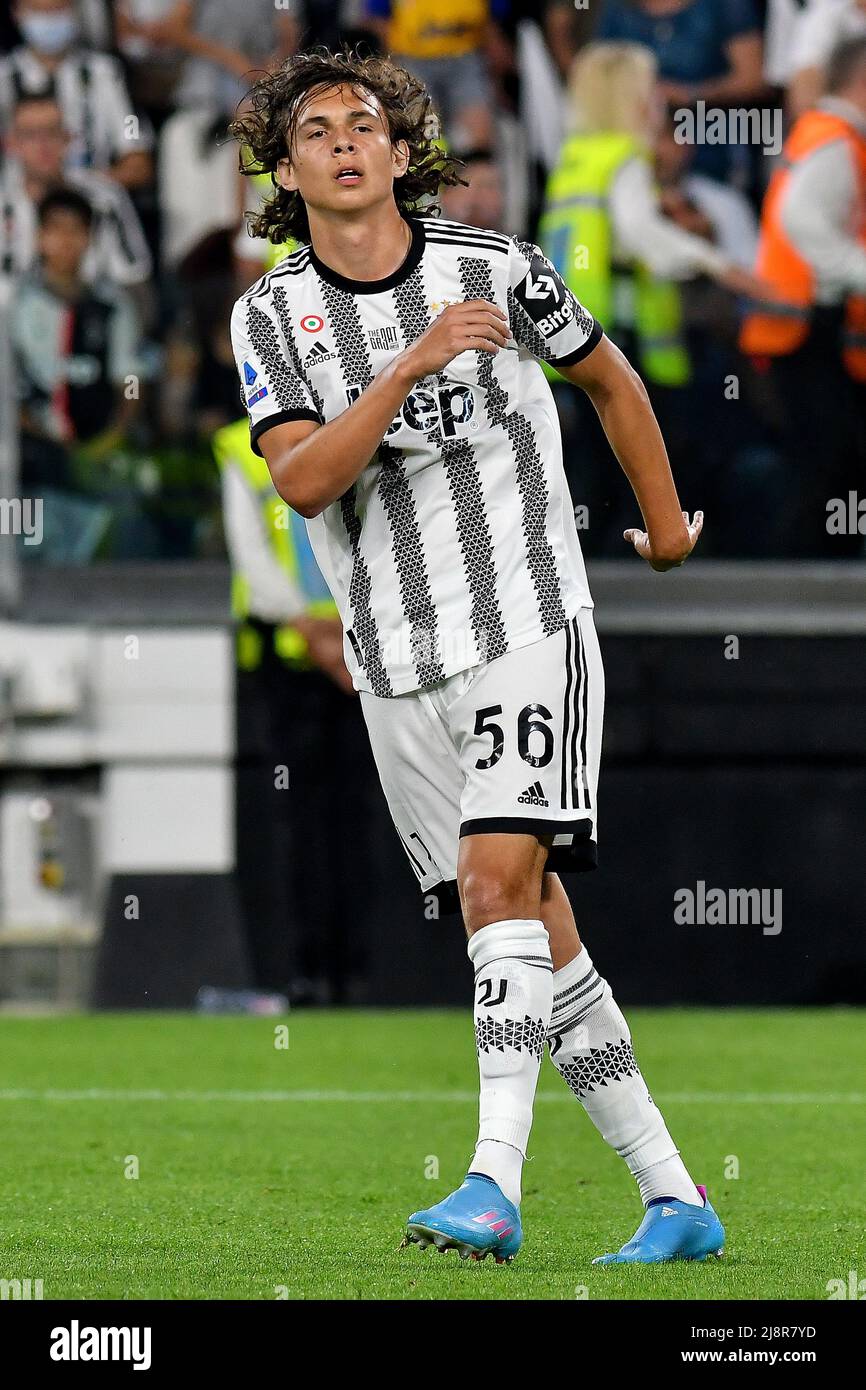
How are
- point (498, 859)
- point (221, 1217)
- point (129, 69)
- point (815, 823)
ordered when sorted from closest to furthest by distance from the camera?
point (498, 859)
point (221, 1217)
point (815, 823)
point (129, 69)

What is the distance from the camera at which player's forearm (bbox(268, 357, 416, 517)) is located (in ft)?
11.8

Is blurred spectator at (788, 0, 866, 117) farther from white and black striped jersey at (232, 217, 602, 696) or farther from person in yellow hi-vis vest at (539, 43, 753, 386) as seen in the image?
white and black striped jersey at (232, 217, 602, 696)

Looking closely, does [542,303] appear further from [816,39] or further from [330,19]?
[330,19]

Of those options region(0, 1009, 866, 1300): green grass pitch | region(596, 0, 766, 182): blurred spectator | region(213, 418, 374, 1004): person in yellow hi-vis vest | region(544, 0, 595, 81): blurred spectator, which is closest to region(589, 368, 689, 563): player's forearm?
region(0, 1009, 866, 1300): green grass pitch

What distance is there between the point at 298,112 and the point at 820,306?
18.7 ft

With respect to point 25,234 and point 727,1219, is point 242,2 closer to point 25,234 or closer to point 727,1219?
point 25,234

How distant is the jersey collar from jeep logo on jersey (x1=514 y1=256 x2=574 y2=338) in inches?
6.9

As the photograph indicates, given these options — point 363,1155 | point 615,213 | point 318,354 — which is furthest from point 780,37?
point 318,354

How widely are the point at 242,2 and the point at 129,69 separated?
0.66 meters

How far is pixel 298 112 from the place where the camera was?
3.87 meters

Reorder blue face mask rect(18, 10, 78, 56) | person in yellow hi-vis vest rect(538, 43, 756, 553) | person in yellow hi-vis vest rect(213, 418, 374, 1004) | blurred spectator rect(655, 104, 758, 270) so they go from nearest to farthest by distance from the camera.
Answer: person in yellow hi-vis vest rect(213, 418, 374, 1004) → person in yellow hi-vis vest rect(538, 43, 756, 553) → blurred spectator rect(655, 104, 758, 270) → blue face mask rect(18, 10, 78, 56)

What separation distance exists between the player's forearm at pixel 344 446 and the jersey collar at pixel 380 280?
219 millimetres

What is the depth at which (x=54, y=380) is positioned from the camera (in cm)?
944
